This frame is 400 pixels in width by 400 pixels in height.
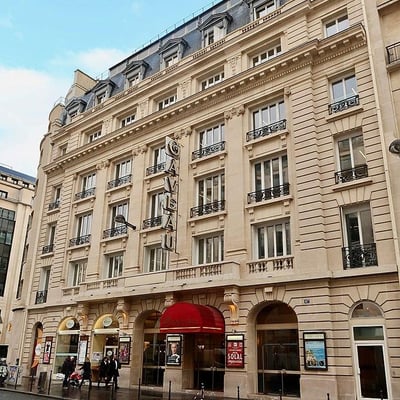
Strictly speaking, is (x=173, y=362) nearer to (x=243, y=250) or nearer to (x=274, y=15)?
(x=243, y=250)

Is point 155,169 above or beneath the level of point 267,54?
beneath

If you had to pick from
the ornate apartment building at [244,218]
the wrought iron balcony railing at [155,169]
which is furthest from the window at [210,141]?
the wrought iron balcony railing at [155,169]

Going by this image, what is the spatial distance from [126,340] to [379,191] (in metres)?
14.2

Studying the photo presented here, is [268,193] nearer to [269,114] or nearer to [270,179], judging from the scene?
[270,179]

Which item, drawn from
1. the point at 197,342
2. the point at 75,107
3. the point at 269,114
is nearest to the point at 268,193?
the point at 269,114

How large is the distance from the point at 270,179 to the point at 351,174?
3.92 m

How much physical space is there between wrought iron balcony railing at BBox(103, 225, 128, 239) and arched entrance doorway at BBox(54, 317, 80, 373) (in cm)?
542

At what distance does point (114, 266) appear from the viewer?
25.0m

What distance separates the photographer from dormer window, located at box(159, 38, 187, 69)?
87.2 feet

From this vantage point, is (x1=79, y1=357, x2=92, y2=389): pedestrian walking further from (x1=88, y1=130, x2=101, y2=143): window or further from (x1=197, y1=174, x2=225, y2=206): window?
(x1=88, y1=130, x2=101, y2=143): window

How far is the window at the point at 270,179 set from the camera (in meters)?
19.3

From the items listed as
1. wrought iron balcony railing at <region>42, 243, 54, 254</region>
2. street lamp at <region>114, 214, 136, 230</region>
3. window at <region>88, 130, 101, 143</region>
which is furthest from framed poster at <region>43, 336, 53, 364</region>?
window at <region>88, 130, 101, 143</region>

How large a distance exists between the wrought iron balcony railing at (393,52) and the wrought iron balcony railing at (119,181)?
1548 centimetres

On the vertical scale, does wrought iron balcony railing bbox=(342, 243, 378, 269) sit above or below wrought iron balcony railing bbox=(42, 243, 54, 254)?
below
